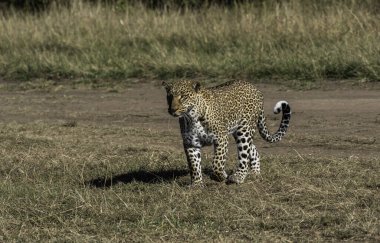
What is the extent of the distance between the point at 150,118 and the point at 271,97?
175 centimetres

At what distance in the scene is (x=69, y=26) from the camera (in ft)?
63.1

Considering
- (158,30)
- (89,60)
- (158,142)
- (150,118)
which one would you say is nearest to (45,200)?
(158,142)

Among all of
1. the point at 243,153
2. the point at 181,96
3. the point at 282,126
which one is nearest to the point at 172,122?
the point at 282,126

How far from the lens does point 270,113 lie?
12672 millimetres

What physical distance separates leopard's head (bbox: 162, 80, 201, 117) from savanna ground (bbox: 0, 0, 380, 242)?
61 cm

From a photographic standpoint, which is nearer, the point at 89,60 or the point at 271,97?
the point at 271,97

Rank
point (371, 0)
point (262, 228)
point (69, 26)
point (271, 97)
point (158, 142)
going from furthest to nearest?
point (69, 26) → point (371, 0) → point (271, 97) → point (158, 142) → point (262, 228)

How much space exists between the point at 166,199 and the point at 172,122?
4472 mm

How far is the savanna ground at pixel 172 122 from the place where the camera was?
7.49m

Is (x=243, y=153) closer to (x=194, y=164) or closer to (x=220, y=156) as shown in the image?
(x=220, y=156)

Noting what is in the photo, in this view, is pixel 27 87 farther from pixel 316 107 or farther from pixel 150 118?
pixel 316 107

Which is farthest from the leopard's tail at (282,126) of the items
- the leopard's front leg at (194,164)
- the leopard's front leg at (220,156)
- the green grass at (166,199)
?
the leopard's front leg at (194,164)

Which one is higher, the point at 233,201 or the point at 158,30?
the point at 233,201

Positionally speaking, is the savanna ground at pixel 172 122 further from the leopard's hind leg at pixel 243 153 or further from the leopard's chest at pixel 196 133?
the leopard's chest at pixel 196 133
